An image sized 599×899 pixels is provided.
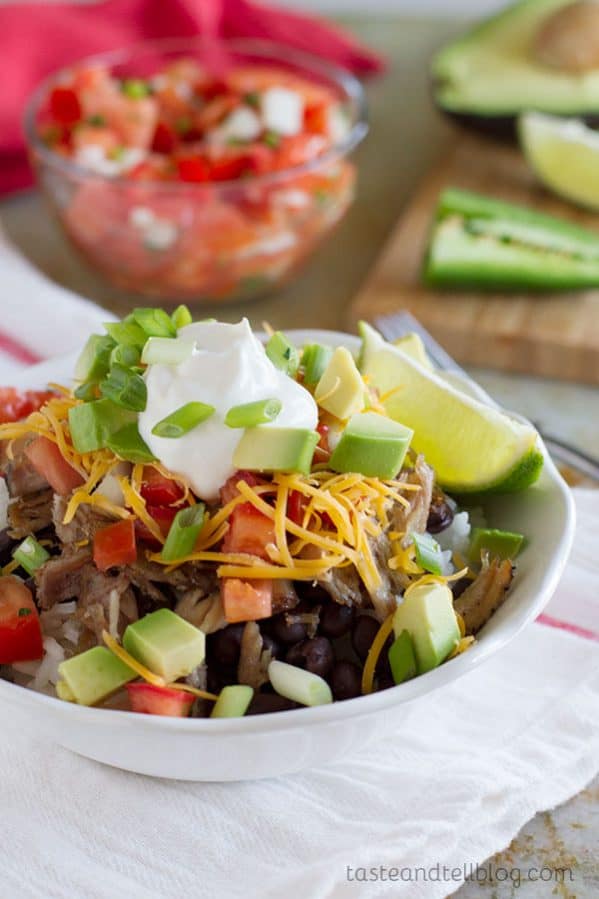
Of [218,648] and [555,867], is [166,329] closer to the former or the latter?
[218,648]

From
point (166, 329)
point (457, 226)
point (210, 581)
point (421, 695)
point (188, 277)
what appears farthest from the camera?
point (457, 226)

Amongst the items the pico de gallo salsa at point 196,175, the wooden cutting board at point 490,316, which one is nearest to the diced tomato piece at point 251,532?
the pico de gallo salsa at point 196,175

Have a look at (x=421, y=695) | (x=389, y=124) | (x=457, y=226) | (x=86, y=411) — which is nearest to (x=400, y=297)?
(x=457, y=226)

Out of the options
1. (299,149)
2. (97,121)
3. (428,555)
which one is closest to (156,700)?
(428,555)

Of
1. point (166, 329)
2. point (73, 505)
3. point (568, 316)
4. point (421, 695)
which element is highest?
point (166, 329)

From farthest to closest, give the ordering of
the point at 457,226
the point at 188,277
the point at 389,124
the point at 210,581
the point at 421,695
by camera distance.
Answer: the point at 389,124, the point at 457,226, the point at 188,277, the point at 210,581, the point at 421,695

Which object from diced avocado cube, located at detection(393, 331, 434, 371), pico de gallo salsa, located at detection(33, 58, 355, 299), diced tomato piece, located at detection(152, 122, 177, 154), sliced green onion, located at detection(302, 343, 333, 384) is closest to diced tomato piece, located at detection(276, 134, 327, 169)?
pico de gallo salsa, located at detection(33, 58, 355, 299)

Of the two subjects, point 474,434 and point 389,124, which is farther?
point 389,124
